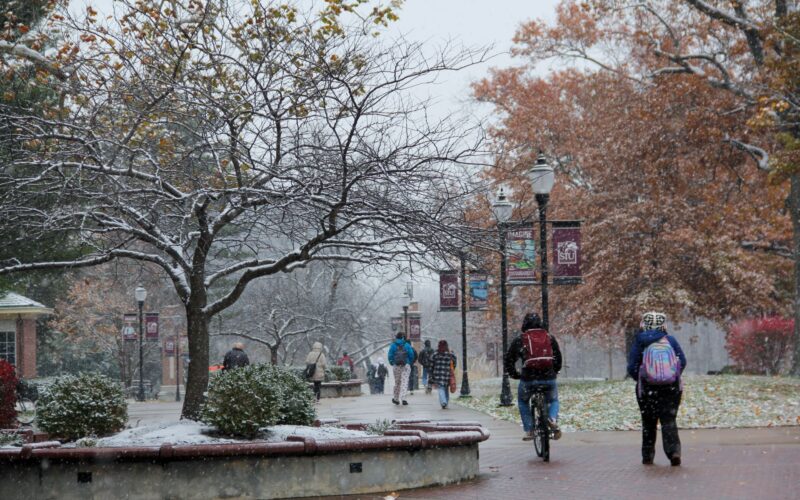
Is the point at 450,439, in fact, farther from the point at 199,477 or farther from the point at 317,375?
the point at 317,375

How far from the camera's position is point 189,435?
38.5ft

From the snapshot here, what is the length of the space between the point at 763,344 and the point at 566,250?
2044 cm

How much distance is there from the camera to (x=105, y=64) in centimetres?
1309

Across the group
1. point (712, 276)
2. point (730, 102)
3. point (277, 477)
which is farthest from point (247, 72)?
point (712, 276)

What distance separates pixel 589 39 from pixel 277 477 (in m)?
30.1

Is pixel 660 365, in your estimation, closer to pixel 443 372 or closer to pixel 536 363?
pixel 536 363

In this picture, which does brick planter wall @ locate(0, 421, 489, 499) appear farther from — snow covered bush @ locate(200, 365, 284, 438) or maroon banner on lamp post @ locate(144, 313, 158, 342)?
maroon banner on lamp post @ locate(144, 313, 158, 342)

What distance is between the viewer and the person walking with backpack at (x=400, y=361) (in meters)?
25.6

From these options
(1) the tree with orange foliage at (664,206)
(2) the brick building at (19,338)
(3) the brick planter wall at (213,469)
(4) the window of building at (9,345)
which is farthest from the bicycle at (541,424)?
(4) the window of building at (9,345)

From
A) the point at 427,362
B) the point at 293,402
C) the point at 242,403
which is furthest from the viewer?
the point at 427,362

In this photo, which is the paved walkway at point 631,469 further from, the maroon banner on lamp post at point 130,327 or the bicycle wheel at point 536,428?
the maroon banner on lamp post at point 130,327

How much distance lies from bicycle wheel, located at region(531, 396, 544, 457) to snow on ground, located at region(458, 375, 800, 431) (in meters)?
4.66

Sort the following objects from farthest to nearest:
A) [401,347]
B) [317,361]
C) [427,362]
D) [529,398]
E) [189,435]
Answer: [427,362] < [317,361] < [401,347] < [529,398] < [189,435]

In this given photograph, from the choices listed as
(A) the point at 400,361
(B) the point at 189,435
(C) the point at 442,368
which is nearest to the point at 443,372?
(C) the point at 442,368
